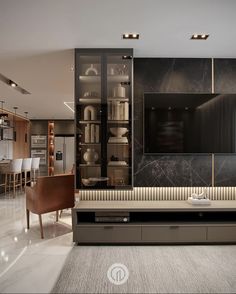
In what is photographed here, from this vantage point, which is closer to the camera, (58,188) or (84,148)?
(84,148)

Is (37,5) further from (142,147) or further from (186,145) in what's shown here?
(186,145)

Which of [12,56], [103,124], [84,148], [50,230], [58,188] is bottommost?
[50,230]

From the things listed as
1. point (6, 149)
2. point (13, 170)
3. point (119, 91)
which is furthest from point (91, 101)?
point (6, 149)

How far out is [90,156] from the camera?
3559 millimetres

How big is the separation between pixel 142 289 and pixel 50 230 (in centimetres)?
216

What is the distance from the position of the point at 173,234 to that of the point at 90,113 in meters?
1.98

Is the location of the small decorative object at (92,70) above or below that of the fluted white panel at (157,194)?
above

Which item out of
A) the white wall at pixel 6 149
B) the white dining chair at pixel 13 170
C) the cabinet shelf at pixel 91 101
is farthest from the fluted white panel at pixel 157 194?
the white wall at pixel 6 149

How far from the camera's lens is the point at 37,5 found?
2422 millimetres

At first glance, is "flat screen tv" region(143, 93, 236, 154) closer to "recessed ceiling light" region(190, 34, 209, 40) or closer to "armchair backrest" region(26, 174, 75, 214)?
"recessed ceiling light" region(190, 34, 209, 40)

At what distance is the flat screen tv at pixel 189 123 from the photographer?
3.67 metres

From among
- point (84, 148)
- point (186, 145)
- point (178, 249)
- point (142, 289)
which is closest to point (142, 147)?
point (186, 145)

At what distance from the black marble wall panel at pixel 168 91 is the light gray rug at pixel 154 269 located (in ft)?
3.18

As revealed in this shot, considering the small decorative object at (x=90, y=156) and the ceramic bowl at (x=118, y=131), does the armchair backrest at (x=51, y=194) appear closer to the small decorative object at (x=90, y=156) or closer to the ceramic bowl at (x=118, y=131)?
the small decorative object at (x=90, y=156)
